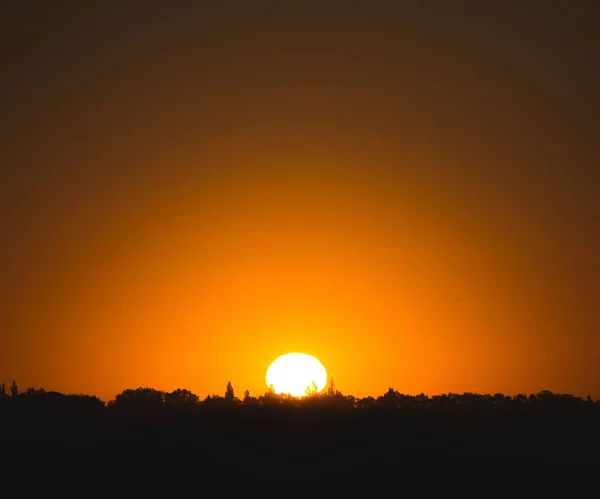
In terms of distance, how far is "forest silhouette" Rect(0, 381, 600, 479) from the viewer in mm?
166875

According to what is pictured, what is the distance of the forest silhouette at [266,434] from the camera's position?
167 metres

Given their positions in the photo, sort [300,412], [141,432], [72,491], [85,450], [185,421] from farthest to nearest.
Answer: [300,412] < [185,421] < [141,432] < [85,450] < [72,491]

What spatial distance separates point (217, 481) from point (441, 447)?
48.3m

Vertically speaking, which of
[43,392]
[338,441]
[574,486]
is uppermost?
[43,392]

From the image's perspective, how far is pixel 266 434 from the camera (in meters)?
181

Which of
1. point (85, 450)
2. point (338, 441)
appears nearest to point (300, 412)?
point (338, 441)

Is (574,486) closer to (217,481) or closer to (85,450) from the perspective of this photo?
(217,481)

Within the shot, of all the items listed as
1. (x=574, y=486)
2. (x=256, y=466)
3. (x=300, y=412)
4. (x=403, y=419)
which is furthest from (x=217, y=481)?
(x=574, y=486)

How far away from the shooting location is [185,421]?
18162 cm

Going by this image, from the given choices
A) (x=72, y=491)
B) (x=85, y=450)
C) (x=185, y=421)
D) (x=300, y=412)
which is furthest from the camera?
(x=300, y=412)

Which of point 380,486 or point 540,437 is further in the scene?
point 540,437

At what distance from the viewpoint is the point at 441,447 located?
591ft

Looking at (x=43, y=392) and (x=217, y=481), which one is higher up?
(x=43, y=392)

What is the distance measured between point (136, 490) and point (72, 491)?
10.5m
